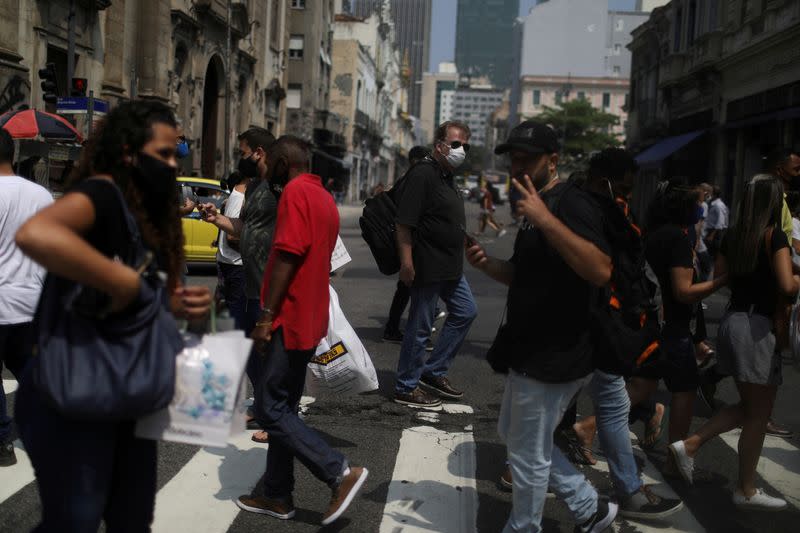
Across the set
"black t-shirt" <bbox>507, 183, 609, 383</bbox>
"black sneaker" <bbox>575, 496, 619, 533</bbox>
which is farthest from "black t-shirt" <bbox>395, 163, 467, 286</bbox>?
"black t-shirt" <bbox>507, 183, 609, 383</bbox>

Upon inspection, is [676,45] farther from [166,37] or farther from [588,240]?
[588,240]

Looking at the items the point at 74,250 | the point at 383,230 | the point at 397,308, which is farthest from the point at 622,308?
the point at 397,308

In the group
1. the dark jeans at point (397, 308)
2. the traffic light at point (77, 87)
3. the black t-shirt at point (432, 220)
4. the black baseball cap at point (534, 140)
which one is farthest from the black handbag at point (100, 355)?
the traffic light at point (77, 87)

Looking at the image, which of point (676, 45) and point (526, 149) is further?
point (676, 45)

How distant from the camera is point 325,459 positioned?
444 cm

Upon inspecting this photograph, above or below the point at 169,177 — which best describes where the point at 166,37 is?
above

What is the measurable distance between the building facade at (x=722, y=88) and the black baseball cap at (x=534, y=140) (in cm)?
1944

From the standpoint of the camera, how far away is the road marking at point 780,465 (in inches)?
217

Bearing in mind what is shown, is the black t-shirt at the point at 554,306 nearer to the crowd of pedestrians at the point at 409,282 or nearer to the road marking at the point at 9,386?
the crowd of pedestrians at the point at 409,282

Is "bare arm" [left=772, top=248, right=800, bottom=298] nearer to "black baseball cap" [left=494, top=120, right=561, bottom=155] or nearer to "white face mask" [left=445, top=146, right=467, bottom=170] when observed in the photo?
"black baseball cap" [left=494, top=120, right=561, bottom=155]

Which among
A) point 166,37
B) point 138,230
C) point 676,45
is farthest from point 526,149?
point 676,45

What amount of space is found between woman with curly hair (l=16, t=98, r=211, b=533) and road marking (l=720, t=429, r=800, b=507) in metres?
3.93

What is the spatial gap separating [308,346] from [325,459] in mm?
545

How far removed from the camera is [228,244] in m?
6.55
